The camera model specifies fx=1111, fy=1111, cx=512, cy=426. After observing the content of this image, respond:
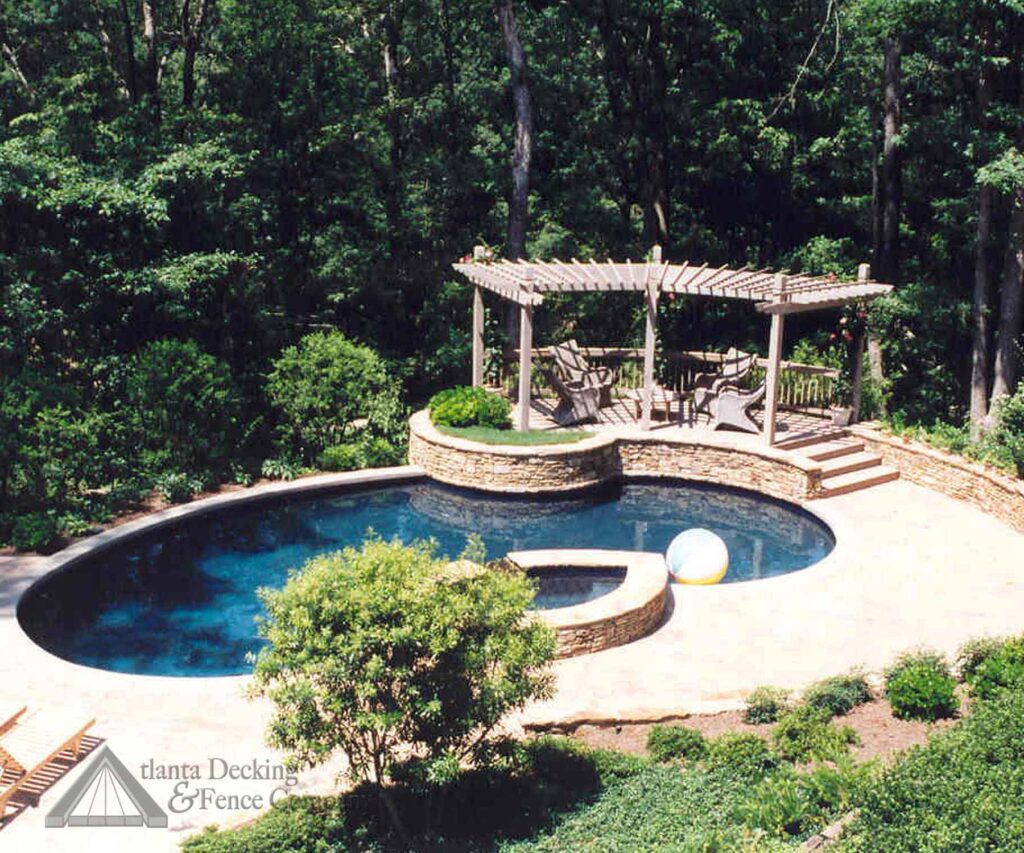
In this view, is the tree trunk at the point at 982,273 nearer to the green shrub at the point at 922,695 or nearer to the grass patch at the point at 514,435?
the grass patch at the point at 514,435

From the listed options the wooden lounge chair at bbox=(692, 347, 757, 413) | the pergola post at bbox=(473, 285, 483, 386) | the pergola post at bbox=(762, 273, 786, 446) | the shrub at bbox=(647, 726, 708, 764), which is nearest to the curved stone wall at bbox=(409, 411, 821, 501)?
the pergola post at bbox=(762, 273, 786, 446)

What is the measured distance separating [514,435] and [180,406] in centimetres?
538

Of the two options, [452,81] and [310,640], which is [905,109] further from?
[310,640]

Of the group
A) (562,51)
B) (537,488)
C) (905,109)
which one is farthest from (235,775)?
(562,51)

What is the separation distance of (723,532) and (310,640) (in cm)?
1005

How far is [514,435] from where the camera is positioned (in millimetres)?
18531

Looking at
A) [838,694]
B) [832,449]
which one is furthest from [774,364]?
[838,694]

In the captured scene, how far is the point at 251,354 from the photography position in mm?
20938

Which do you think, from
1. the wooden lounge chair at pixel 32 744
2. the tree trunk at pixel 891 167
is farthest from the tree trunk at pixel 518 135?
the wooden lounge chair at pixel 32 744

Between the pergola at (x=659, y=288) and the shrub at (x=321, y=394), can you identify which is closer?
the pergola at (x=659, y=288)

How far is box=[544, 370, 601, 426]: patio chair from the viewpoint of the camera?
19.8 meters

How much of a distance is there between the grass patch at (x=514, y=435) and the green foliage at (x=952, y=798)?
32.3 ft

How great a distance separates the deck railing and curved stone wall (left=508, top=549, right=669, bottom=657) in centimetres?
825

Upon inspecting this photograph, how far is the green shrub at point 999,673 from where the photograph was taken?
10.7 m
